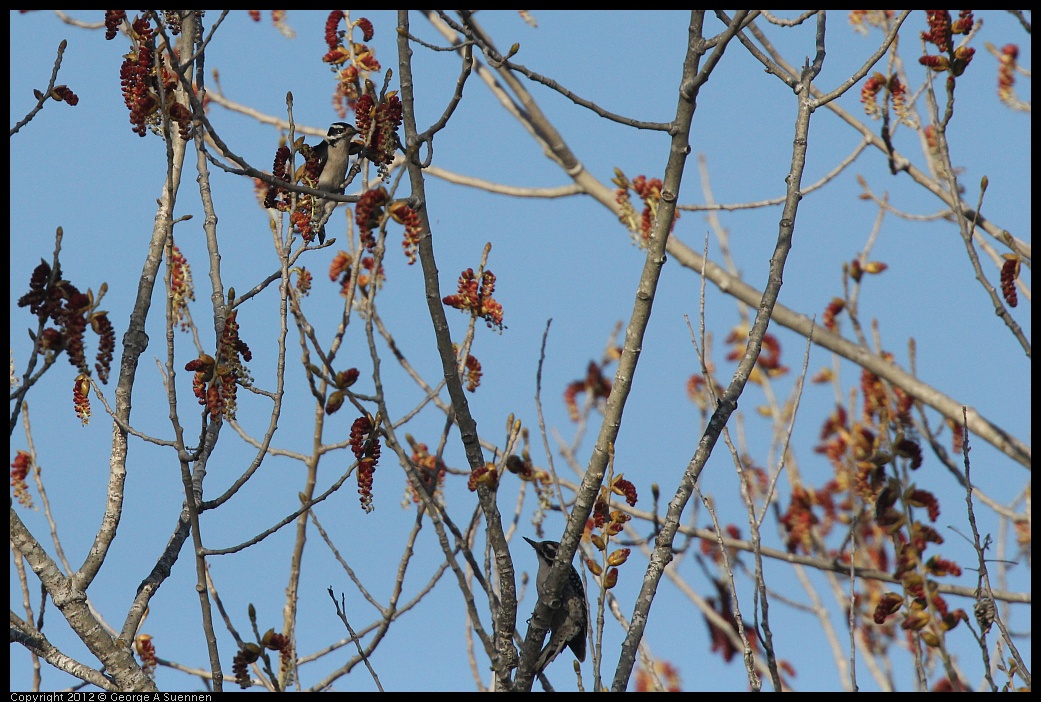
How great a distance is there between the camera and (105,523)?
436cm

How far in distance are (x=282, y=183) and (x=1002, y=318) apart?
3412mm

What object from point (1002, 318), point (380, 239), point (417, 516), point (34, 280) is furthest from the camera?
point (1002, 318)

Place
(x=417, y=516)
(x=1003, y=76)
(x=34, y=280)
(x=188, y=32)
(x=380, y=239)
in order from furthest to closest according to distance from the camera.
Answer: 1. (x=1003, y=76)
2. (x=188, y=32)
3. (x=417, y=516)
4. (x=34, y=280)
5. (x=380, y=239)

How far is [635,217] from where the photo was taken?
7.30m

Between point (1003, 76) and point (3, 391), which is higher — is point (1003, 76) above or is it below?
above

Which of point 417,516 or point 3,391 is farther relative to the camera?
point 417,516

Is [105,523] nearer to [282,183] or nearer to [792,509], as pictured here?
[282,183]
